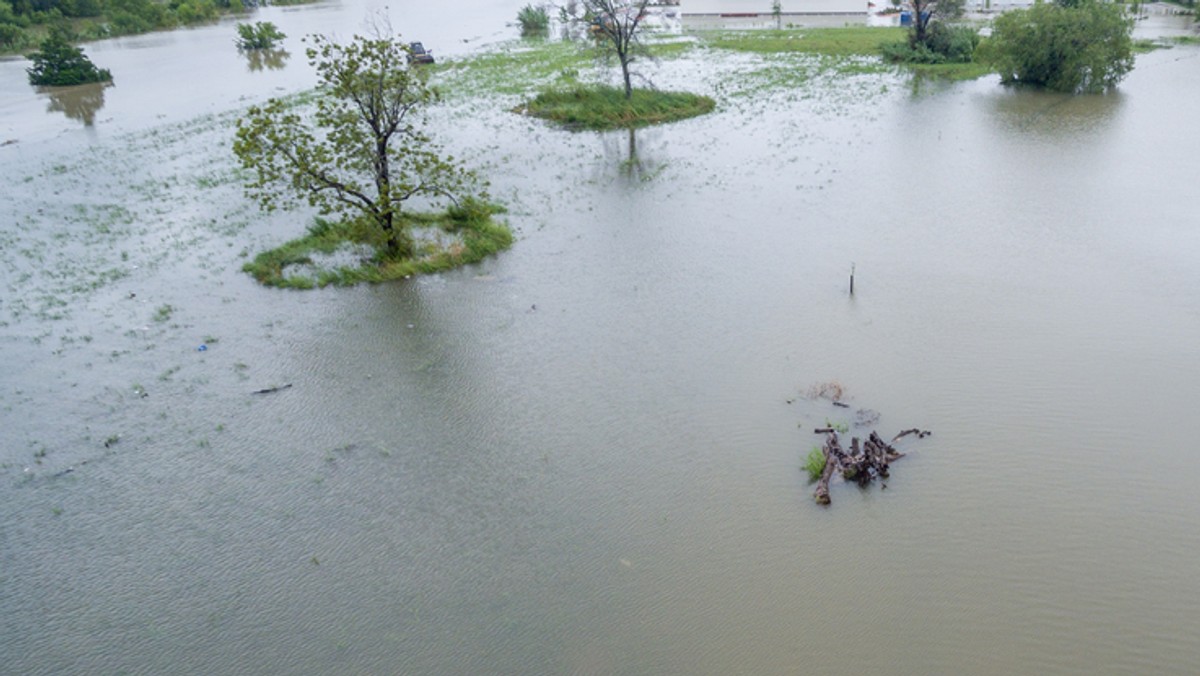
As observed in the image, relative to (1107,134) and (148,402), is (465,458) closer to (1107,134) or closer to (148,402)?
(148,402)

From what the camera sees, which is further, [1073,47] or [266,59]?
[266,59]

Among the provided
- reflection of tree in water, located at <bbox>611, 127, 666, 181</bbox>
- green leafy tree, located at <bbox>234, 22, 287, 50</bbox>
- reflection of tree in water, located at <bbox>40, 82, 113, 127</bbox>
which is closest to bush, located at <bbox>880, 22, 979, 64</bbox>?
reflection of tree in water, located at <bbox>611, 127, 666, 181</bbox>

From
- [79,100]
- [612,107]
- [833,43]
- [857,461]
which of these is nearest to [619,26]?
[612,107]

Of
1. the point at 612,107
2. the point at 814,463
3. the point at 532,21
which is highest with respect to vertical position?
the point at 532,21

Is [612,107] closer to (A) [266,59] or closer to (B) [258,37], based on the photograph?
(A) [266,59]

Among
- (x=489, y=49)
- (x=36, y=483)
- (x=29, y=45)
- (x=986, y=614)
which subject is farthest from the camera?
(x=29, y=45)

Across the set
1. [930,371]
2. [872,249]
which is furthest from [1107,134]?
[930,371]
